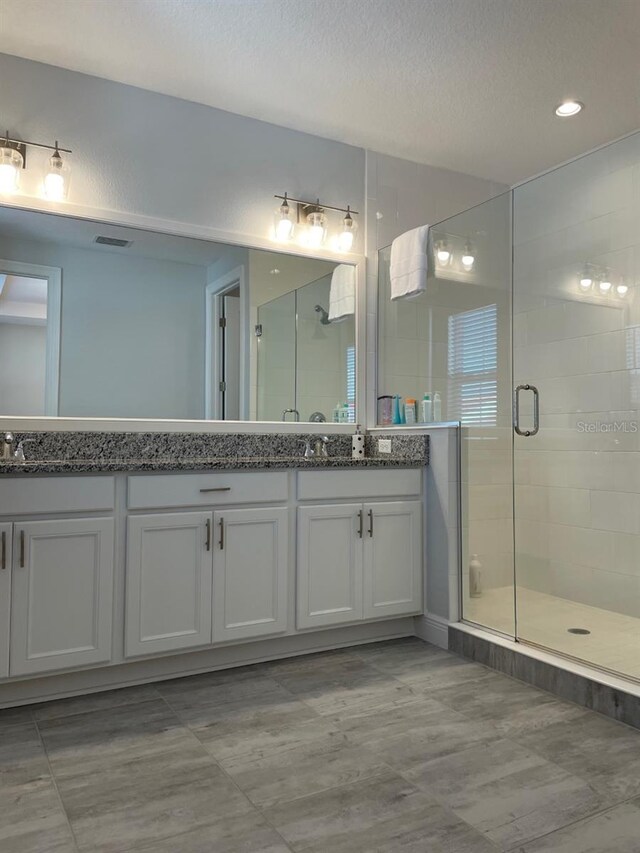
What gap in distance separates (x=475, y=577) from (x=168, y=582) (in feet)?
4.40

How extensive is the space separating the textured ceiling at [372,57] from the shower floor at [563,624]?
2.20m

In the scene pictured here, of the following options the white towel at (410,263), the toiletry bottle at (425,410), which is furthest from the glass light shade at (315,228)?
the toiletry bottle at (425,410)

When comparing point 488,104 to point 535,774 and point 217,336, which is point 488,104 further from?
point 535,774

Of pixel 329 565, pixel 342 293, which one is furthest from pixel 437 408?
pixel 329 565

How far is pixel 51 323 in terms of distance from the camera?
8.77 ft

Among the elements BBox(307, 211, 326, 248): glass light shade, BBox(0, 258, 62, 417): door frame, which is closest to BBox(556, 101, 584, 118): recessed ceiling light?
BBox(307, 211, 326, 248): glass light shade

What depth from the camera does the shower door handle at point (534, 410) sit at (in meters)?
2.73

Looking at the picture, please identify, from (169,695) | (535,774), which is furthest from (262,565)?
(535,774)

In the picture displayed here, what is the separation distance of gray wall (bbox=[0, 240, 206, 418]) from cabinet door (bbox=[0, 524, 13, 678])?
0.71m

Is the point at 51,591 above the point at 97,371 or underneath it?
underneath

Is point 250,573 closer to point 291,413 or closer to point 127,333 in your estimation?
point 291,413

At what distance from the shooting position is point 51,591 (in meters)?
2.17

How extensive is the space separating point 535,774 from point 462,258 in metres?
2.24

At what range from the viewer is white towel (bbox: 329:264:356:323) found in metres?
3.38
